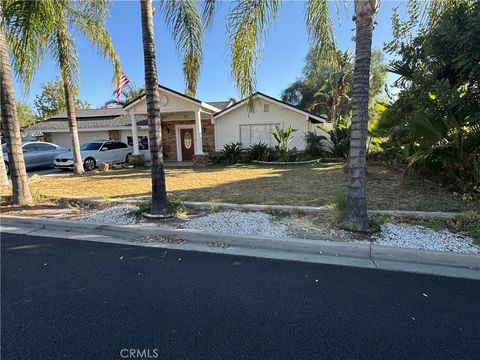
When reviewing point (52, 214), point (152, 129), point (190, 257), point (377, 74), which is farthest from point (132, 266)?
point (377, 74)

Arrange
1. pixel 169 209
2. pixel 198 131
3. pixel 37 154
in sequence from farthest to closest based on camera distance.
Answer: pixel 37 154 → pixel 198 131 → pixel 169 209

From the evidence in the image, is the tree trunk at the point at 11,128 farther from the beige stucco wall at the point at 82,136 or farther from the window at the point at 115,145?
the beige stucco wall at the point at 82,136

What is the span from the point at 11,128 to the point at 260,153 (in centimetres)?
1124

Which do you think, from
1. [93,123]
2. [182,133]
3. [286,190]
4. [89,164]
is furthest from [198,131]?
[93,123]

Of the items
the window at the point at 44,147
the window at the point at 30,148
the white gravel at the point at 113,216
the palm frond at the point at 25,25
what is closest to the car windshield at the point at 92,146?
the window at the point at 44,147

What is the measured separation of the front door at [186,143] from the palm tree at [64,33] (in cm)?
635

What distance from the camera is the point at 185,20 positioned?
21.5ft

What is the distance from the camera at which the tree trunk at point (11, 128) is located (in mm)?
6625

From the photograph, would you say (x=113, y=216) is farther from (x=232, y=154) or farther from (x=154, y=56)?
(x=232, y=154)

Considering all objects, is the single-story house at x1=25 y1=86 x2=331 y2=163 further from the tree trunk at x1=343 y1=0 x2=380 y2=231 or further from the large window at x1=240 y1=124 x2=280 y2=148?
the tree trunk at x1=343 y1=0 x2=380 y2=231

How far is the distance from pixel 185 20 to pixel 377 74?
2845 centimetres

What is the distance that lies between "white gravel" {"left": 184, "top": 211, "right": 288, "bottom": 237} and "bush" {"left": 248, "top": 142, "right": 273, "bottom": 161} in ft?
33.0

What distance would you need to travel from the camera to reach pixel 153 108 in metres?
5.62

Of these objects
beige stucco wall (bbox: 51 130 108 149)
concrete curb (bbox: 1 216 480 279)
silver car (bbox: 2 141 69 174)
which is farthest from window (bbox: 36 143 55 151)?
concrete curb (bbox: 1 216 480 279)
